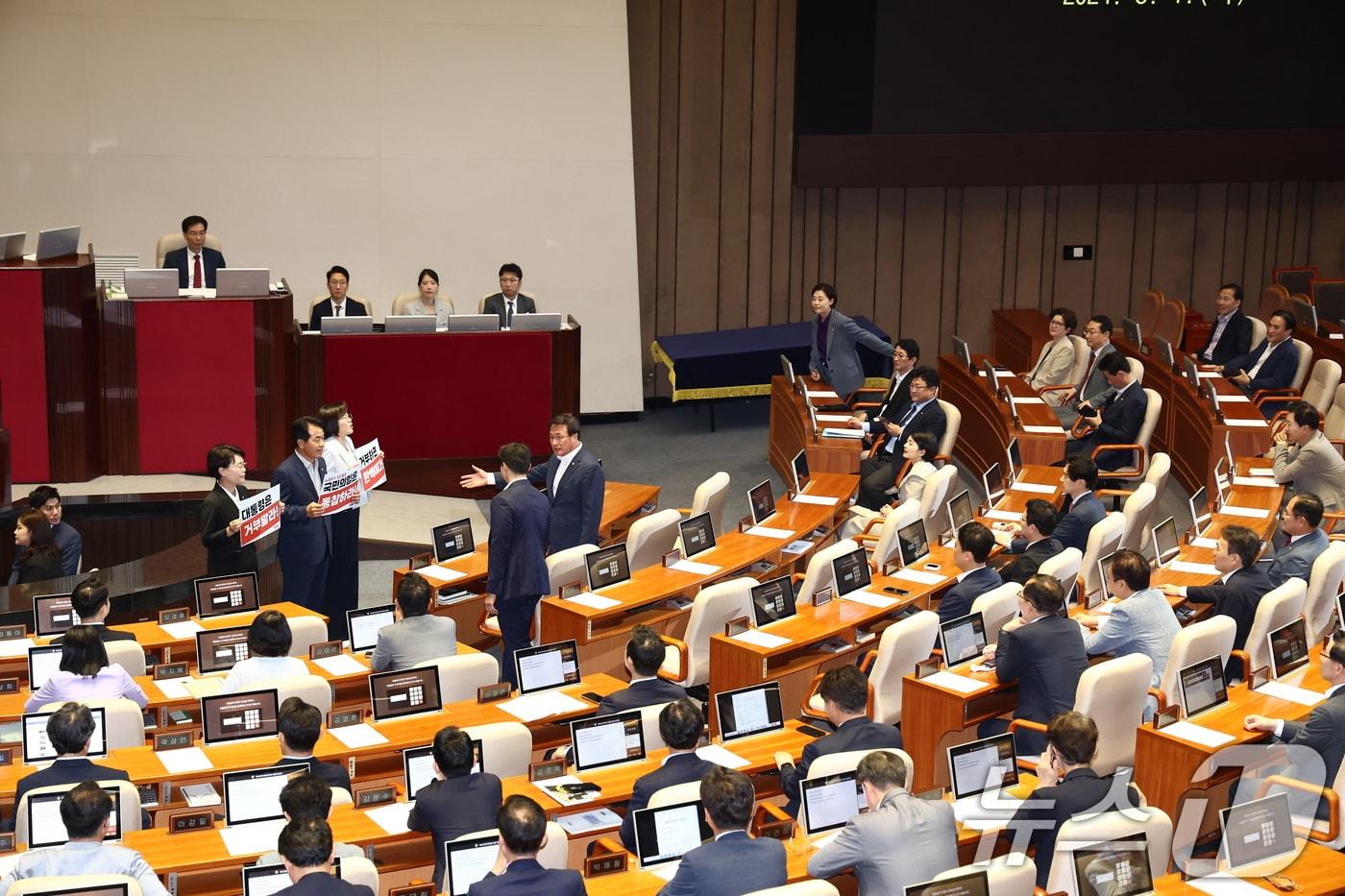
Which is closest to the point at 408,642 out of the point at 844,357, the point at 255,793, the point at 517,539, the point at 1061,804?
the point at 517,539

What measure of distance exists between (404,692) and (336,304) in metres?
5.90

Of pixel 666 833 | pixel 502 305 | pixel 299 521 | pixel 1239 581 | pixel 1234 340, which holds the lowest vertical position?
pixel 666 833

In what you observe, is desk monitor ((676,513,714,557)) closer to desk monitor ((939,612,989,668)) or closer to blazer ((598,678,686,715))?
desk monitor ((939,612,989,668))

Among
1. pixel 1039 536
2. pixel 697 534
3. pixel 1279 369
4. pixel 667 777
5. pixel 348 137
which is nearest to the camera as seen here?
pixel 667 777

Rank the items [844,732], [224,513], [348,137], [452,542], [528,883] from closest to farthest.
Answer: [528,883]
[844,732]
[224,513]
[452,542]
[348,137]

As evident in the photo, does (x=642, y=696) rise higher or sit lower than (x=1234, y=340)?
lower

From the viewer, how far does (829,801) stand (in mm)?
5594

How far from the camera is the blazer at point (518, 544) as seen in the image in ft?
27.0

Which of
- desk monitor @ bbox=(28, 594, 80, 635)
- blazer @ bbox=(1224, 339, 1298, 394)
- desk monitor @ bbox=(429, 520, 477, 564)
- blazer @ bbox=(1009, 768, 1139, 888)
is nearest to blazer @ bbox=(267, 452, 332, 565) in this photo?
desk monitor @ bbox=(429, 520, 477, 564)

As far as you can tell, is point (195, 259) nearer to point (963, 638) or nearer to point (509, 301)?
point (509, 301)

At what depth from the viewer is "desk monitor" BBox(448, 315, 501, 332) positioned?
39.7 ft

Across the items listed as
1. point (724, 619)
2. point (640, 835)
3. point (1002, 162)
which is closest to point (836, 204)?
point (1002, 162)

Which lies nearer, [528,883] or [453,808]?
[528,883]

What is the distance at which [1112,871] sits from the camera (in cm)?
495
